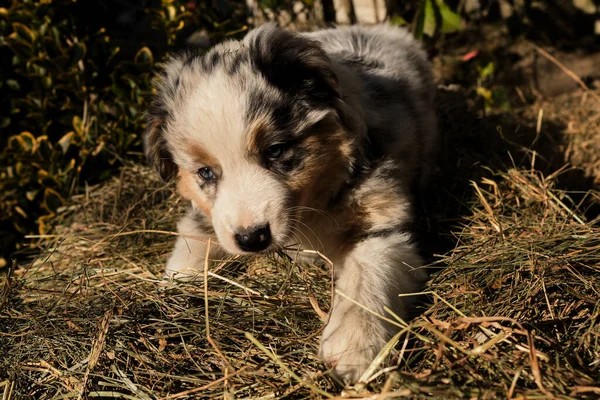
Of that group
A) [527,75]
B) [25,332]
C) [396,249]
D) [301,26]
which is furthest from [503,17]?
[25,332]

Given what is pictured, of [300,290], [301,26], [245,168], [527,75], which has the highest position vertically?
[245,168]

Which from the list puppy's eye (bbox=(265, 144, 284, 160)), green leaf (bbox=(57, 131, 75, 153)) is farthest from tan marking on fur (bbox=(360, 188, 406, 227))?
green leaf (bbox=(57, 131, 75, 153))

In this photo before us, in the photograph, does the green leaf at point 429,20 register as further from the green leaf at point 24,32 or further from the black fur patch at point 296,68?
the green leaf at point 24,32

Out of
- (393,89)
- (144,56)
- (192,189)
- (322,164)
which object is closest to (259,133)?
(322,164)

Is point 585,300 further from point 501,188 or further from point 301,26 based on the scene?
point 301,26

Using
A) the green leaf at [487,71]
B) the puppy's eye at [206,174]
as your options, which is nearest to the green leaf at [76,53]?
the puppy's eye at [206,174]

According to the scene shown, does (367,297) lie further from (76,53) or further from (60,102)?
(60,102)

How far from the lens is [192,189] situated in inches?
120

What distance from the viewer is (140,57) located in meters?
4.64

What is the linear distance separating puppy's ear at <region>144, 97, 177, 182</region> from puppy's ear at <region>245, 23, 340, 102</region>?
0.60 metres

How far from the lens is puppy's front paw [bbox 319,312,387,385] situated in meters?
2.36

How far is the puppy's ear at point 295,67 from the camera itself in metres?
2.74

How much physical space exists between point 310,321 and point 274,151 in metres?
0.80

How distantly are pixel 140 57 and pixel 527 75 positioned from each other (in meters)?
3.55
